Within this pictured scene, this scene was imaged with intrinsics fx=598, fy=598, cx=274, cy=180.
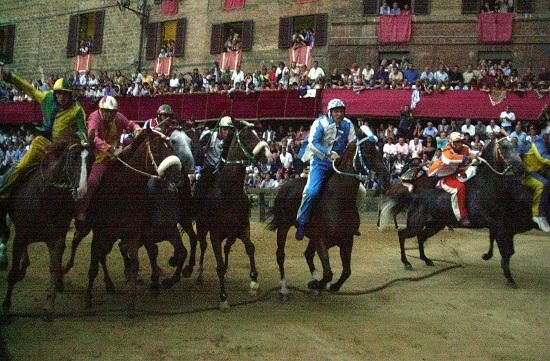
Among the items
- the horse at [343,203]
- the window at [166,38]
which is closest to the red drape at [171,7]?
the window at [166,38]

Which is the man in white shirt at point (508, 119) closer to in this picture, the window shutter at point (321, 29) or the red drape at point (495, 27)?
the red drape at point (495, 27)

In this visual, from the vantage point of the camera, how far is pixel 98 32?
34.1 metres

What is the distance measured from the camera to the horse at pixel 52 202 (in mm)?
7227

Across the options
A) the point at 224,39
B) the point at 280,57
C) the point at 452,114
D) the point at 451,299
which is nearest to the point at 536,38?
the point at 452,114

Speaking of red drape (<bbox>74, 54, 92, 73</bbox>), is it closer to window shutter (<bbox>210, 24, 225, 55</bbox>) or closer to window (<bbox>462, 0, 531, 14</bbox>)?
window shutter (<bbox>210, 24, 225, 55</bbox>)

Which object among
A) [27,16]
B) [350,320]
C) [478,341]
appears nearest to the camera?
[478,341]

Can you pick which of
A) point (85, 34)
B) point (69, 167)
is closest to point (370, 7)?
point (85, 34)

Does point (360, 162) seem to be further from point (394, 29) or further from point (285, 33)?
point (285, 33)

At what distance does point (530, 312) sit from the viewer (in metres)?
8.40

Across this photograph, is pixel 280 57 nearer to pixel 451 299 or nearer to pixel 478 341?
pixel 451 299

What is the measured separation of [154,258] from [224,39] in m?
23.6

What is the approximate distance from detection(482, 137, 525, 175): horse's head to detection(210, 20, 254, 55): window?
2108 centimetres

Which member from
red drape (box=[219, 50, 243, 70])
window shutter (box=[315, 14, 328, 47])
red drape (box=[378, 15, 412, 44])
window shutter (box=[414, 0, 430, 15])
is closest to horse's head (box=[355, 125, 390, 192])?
red drape (box=[378, 15, 412, 44])

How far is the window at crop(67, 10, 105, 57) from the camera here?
34.1 metres
